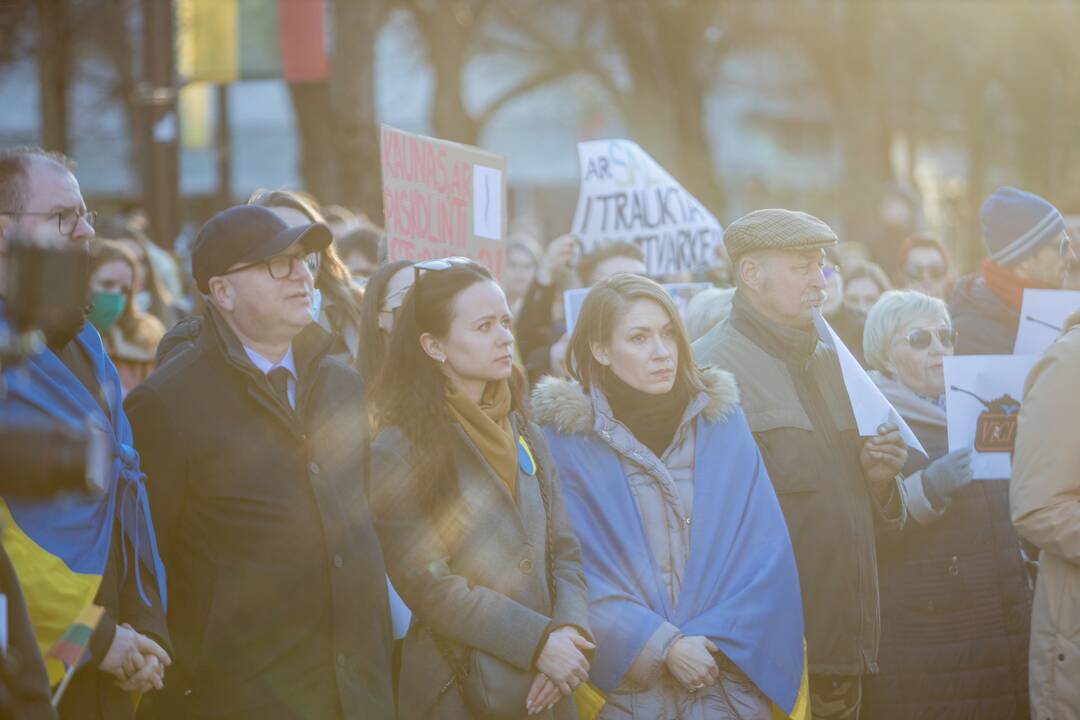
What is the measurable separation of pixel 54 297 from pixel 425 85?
44617 millimetres

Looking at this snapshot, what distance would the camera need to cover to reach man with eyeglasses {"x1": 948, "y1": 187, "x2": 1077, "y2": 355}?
6.36m

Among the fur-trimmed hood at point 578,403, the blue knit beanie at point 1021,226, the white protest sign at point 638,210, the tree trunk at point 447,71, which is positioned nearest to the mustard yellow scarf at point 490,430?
the fur-trimmed hood at point 578,403

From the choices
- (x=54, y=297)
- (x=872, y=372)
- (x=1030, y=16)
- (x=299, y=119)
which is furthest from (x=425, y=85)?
(x=54, y=297)

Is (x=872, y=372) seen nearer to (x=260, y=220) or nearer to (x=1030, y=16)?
Result: (x=260, y=220)

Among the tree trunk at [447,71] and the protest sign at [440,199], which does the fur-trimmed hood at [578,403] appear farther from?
the tree trunk at [447,71]

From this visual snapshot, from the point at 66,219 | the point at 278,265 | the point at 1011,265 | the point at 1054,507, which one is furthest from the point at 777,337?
the point at 66,219

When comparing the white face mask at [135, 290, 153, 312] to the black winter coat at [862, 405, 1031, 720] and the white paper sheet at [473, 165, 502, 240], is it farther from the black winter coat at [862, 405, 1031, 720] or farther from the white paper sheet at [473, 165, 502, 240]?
the black winter coat at [862, 405, 1031, 720]

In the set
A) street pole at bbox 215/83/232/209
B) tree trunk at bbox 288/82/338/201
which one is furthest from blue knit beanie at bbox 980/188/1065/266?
street pole at bbox 215/83/232/209

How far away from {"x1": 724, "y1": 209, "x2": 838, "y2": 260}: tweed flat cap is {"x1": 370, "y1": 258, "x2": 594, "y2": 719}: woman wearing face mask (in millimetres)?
1059

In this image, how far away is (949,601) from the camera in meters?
5.58

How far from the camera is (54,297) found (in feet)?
8.55

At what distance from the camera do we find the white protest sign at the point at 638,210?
792 centimetres

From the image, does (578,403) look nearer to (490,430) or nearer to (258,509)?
(490,430)

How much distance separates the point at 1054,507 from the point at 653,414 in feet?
4.28
